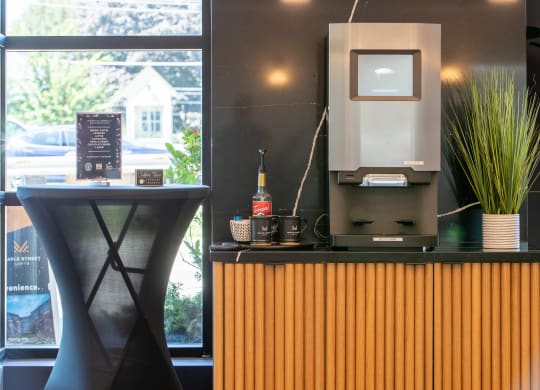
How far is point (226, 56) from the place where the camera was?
9.52 feet

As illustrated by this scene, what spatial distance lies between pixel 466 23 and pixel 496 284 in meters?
1.15

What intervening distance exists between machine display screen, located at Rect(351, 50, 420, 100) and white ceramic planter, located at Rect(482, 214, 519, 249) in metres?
0.58

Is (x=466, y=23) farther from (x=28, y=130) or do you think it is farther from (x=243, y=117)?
(x=28, y=130)

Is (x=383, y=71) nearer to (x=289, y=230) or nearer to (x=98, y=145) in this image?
(x=289, y=230)

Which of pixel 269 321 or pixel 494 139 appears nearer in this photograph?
pixel 269 321

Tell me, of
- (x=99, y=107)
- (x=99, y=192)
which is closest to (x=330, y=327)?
(x=99, y=192)

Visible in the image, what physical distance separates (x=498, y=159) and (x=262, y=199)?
0.93m

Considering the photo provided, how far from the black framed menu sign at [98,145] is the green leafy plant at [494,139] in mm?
1395

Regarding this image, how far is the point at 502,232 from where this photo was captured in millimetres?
2635

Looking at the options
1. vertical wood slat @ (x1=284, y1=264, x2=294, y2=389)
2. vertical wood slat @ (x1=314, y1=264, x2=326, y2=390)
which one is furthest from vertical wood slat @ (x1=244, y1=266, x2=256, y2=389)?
vertical wood slat @ (x1=314, y1=264, x2=326, y2=390)

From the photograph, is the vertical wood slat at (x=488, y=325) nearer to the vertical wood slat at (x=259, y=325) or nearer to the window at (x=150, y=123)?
the vertical wood slat at (x=259, y=325)

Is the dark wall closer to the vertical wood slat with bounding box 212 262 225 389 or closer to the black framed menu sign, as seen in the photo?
the vertical wood slat with bounding box 212 262 225 389

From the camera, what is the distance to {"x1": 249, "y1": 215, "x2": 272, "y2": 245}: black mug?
2.59m

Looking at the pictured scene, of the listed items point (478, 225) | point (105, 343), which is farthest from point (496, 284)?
point (105, 343)
